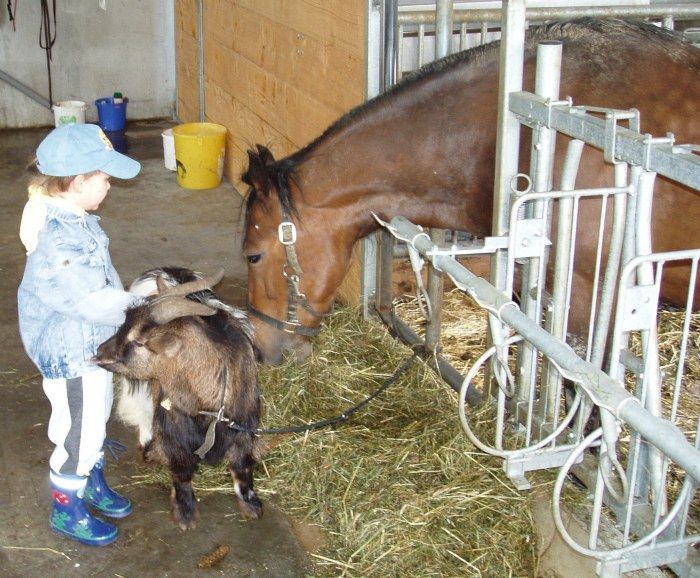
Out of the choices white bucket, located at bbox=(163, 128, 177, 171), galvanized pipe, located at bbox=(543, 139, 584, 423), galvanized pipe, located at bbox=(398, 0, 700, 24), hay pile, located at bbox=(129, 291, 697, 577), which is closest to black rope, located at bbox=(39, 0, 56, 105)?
white bucket, located at bbox=(163, 128, 177, 171)

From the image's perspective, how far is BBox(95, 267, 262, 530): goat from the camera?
8.14ft

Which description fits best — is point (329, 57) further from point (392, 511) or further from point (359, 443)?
point (392, 511)

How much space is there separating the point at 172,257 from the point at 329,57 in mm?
1696

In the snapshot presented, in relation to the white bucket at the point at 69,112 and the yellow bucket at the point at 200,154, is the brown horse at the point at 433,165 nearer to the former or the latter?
the yellow bucket at the point at 200,154

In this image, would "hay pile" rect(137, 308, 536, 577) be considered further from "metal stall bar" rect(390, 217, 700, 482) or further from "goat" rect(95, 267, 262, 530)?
"metal stall bar" rect(390, 217, 700, 482)

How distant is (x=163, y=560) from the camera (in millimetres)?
2645

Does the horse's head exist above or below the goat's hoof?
above

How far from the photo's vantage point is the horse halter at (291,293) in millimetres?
3002

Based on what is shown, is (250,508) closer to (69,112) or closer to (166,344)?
(166,344)

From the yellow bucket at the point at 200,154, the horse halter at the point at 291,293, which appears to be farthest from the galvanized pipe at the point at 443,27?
the yellow bucket at the point at 200,154

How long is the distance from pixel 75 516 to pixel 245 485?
0.54 meters

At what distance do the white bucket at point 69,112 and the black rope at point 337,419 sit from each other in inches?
195

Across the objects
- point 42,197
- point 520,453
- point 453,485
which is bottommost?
point 453,485

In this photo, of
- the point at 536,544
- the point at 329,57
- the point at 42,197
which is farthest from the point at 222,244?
the point at 536,544
